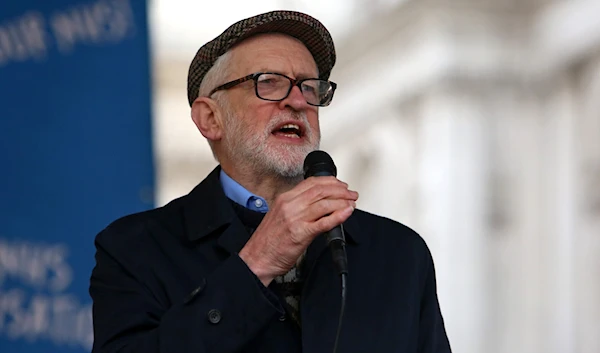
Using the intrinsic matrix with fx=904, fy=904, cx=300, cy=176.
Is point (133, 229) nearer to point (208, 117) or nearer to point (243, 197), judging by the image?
point (243, 197)

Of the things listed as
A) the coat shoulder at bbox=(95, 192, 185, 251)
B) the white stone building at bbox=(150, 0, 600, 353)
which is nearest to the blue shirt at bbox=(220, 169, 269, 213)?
the coat shoulder at bbox=(95, 192, 185, 251)

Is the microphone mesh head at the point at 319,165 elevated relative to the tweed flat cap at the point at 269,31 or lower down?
lower down

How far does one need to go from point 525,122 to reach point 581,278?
2.25 feet

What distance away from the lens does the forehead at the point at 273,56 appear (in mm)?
2041

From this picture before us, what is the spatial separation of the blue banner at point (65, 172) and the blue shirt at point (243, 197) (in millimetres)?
766

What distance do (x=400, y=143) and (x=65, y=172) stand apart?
5.79ft

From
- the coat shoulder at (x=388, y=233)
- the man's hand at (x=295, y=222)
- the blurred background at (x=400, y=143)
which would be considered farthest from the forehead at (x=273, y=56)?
the blurred background at (x=400, y=143)

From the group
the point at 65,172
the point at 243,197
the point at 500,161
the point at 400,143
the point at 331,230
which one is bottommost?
the point at 331,230

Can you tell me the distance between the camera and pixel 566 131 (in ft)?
11.8

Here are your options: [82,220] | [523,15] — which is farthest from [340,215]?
[523,15]

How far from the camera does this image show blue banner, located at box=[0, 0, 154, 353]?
2789 mm

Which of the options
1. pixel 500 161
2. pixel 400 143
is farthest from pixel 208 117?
pixel 400 143

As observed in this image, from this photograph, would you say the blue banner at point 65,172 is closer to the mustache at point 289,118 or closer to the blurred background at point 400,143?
the blurred background at point 400,143

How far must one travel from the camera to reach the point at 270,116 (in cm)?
201
